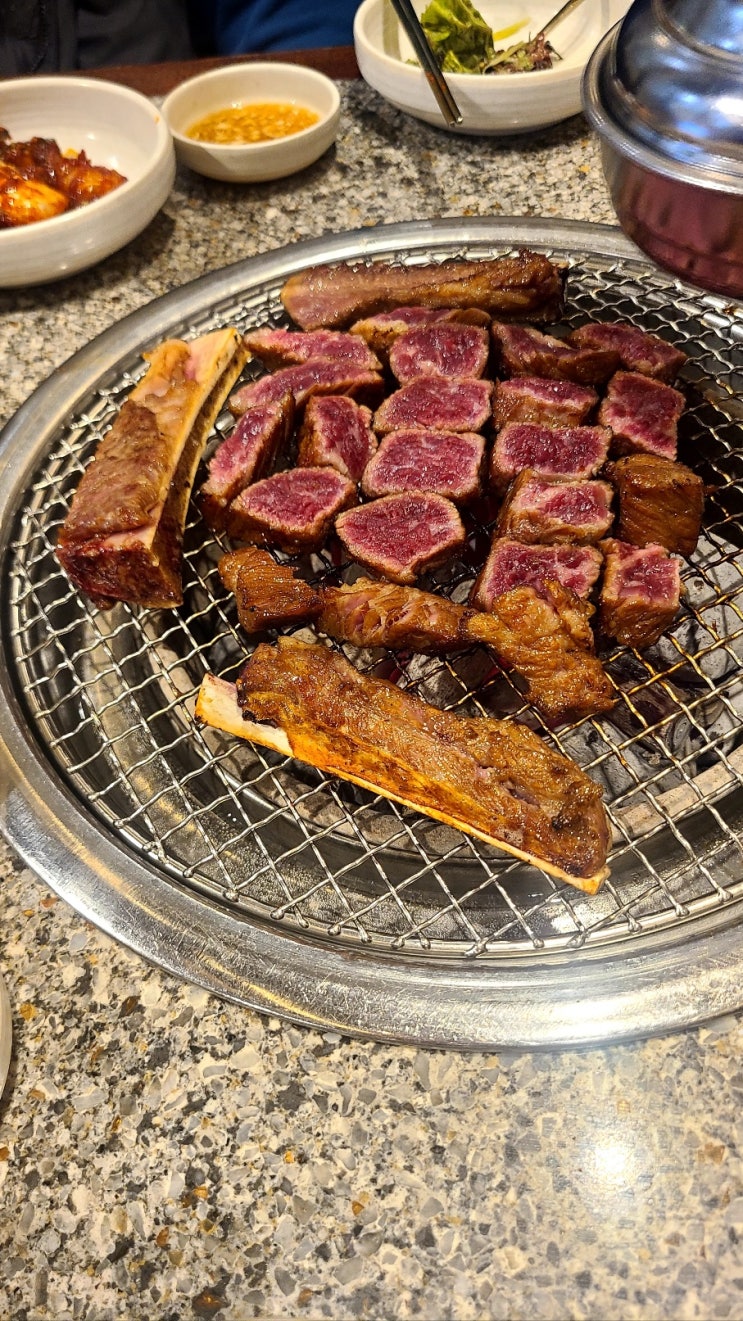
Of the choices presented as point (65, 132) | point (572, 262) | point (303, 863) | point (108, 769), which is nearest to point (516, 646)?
point (303, 863)

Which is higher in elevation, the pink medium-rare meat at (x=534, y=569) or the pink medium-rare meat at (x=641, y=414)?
the pink medium-rare meat at (x=641, y=414)

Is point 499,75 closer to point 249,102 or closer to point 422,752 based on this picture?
point 249,102

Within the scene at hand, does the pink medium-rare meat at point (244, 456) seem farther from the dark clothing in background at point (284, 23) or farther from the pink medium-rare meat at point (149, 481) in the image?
the dark clothing in background at point (284, 23)

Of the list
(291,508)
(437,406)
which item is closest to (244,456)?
(291,508)

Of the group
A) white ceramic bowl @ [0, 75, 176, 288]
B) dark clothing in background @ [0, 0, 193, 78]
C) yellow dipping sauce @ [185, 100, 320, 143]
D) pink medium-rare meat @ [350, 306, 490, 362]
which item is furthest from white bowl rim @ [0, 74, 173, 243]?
dark clothing in background @ [0, 0, 193, 78]

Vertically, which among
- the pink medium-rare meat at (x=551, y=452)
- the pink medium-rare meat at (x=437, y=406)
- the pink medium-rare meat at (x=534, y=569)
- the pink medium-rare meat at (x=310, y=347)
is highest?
the pink medium-rare meat at (x=310, y=347)

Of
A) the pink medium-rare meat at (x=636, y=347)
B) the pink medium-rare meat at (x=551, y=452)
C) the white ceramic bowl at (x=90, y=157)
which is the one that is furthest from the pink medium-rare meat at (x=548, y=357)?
the white ceramic bowl at (x=90, y=157)
